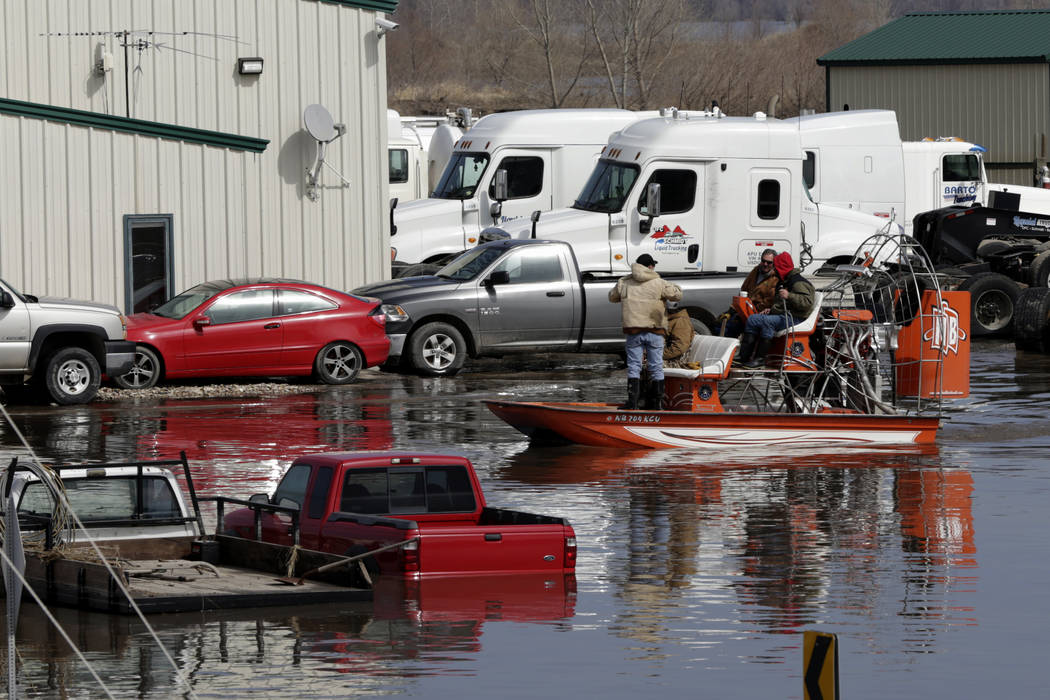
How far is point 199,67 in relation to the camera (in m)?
26.9

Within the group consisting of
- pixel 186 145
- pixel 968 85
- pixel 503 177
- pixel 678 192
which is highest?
pixel 968 85

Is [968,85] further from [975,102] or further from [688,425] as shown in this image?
[688,425]

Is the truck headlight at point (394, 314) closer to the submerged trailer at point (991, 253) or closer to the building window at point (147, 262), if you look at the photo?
the building window at point (147, 262)

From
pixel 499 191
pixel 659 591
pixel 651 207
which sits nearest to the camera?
pixel 659 591

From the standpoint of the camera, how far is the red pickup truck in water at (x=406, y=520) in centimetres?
1224

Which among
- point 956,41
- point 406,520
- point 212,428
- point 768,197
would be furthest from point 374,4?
point 956,41

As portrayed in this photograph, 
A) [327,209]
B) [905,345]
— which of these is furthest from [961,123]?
[905,345]

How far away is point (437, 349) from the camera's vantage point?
25.7m

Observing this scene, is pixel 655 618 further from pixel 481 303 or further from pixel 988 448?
pixel 481 303

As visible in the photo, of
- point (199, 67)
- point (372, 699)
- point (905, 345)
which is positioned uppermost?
point (199, 67)

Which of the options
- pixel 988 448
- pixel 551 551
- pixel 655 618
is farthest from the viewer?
pixel 988 448

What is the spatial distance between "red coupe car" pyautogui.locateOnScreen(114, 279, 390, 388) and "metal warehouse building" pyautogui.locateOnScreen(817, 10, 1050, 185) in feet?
102

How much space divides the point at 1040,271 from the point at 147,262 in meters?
14.5

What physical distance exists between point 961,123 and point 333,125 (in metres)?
29.4
